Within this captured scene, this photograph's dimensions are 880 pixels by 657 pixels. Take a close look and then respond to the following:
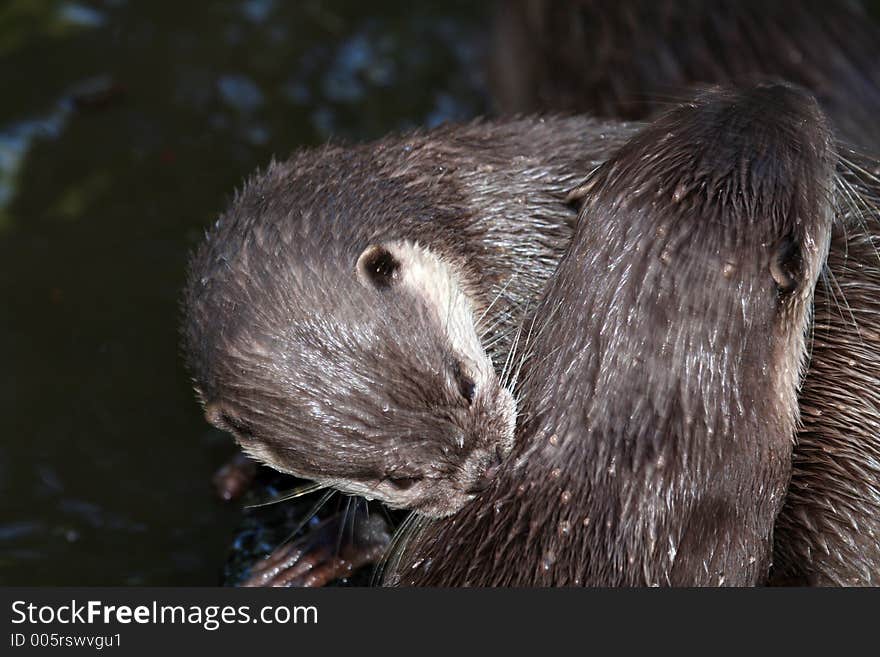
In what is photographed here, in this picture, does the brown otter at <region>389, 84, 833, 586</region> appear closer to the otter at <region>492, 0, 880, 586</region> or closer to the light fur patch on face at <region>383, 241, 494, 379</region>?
the light fur patch on face at <region>383, 241, 494, 379</region>

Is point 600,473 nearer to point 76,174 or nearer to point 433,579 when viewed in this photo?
point 433,579

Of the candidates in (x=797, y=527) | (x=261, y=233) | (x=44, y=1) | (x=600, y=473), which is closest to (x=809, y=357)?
(x=797, y=527)

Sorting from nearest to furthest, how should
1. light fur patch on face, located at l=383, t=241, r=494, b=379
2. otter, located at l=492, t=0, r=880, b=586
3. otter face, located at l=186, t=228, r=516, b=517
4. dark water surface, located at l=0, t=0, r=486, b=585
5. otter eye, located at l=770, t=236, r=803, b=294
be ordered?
otter eye, located at l=770, t=236, r=803, b=294 → otter face, located at l=186, t=228, r=516, b=517 → light fur patch on face, located at l=383, t=241, r=494, b=379 → otter, located at l=492, t=0, r=880, b=586 → dark water surface, located at l=0, t=0, r=486, b=585

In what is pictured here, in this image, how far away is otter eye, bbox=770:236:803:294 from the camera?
6.74 feet

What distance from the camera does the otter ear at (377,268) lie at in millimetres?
2270

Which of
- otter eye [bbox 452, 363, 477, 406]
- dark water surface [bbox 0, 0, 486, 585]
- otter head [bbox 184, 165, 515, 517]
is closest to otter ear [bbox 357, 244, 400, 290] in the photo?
otter head [bbox 184, 165, 515, 517]

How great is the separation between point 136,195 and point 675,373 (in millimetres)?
2201

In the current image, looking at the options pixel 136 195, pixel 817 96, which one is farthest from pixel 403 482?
pixel 136 195

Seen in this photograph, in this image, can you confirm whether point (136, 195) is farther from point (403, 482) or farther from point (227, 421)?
point (403, 482)

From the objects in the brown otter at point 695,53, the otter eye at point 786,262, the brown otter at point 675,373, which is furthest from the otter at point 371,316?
the brown otter at point 695,53

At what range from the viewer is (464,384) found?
2.23 metres

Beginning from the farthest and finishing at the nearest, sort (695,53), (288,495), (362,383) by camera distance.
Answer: (695,53)
(288,495)
(362,383)

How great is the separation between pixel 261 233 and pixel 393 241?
0.25 m

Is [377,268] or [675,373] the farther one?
[377,268]
